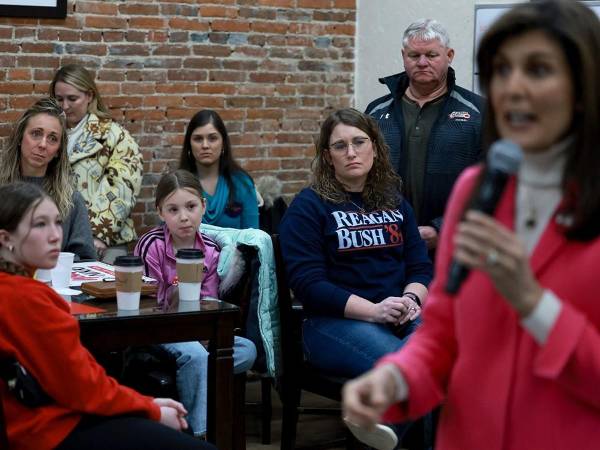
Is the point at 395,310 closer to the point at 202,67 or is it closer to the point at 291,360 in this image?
the point at 291,360

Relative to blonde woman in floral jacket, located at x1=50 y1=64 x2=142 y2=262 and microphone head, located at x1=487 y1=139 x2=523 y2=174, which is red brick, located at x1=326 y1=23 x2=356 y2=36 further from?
microphone head, located at x1=487 y1=139 x2=523 y2=174

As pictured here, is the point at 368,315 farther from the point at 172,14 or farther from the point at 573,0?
the point at 172,14

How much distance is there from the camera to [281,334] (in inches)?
153

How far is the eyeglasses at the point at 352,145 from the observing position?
150 inches

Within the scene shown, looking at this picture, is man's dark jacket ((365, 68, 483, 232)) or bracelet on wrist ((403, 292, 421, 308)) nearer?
bracelet on wrist ((403, 292, 421, 308))

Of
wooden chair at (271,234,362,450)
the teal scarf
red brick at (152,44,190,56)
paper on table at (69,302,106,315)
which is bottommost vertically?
wooden chair at (271,234,362,450)

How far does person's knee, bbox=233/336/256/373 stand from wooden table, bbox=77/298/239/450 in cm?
56

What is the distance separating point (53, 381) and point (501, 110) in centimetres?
149

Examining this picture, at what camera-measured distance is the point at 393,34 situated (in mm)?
6215

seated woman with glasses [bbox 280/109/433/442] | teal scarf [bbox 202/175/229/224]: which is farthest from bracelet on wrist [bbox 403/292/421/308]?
teal scarf [bbox 202/175/229/224]

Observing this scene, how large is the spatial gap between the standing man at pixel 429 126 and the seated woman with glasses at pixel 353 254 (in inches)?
16.2

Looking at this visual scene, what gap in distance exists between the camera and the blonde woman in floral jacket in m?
5.03

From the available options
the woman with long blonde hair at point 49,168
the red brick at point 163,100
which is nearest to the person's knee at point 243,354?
→ the woman with long blonde hair at point 49,168

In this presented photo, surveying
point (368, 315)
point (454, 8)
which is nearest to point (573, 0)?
point (368, 315)
